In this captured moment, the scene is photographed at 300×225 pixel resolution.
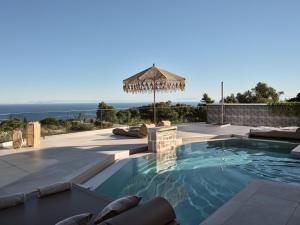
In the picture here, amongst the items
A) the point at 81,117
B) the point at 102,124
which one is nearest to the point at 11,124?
the point at 81,117

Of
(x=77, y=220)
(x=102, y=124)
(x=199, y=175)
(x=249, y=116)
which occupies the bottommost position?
(x=199, y=175)

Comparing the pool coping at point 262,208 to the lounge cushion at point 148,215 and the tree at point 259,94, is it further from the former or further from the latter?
the tree at point 259,94

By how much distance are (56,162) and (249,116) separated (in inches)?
431

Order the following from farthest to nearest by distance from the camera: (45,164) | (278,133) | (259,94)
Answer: (259,94), (278,133), (45,164)

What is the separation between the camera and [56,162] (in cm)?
612

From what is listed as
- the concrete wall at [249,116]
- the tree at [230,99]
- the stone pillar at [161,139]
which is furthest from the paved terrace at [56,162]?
the tree at [230,99]

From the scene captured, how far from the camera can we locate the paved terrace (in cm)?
478

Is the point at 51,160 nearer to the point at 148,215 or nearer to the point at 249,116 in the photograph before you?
the point at 148,215

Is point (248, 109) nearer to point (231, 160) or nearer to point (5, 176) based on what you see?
point (231, 160)

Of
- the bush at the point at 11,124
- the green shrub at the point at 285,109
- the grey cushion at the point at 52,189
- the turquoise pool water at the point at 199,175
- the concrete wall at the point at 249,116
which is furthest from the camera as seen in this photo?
the concrete wall at the point at 249,116

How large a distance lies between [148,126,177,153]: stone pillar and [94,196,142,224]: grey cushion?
5268 mm

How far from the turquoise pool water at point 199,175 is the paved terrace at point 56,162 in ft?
2.00

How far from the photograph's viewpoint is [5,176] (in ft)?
16.5

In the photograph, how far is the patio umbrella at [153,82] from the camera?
30.9 feet
